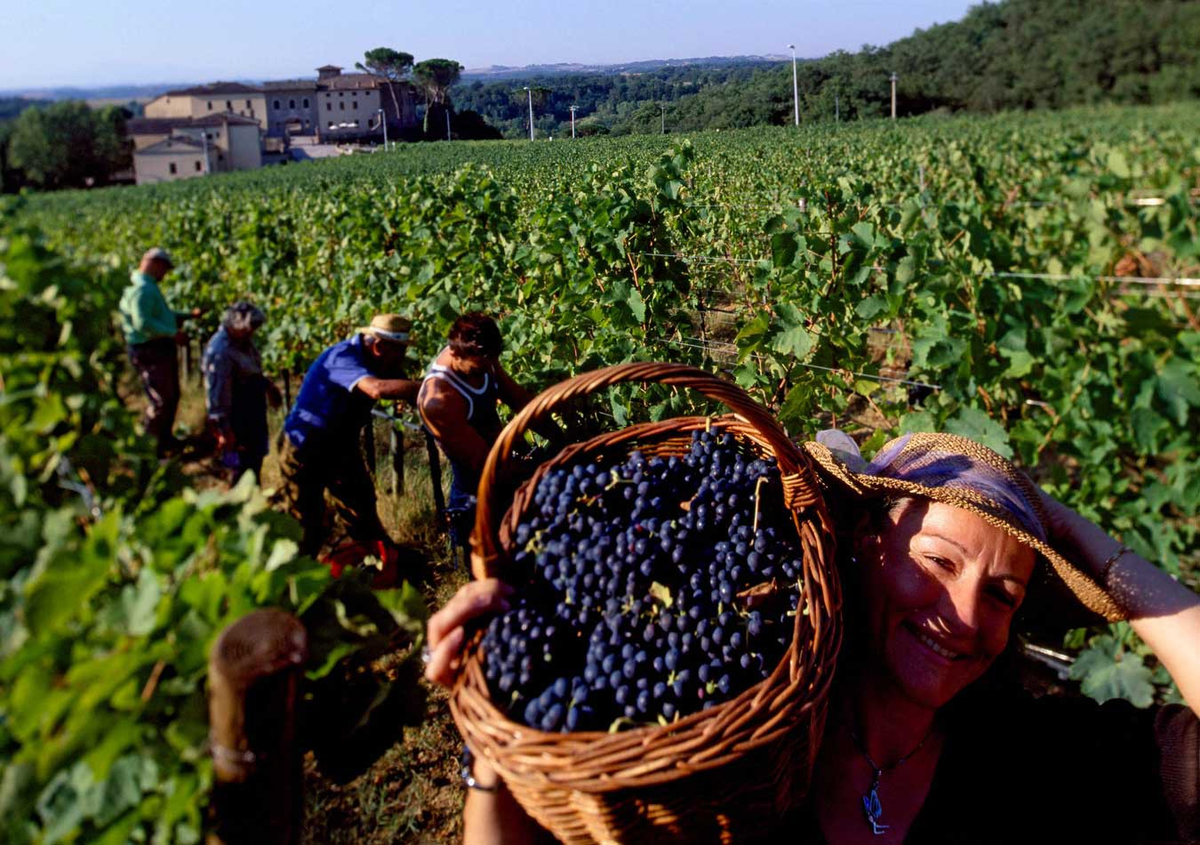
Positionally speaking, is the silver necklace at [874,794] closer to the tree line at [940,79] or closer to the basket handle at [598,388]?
the basket handle at [598,388]

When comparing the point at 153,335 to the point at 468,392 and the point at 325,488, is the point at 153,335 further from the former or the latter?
the point at 468,392

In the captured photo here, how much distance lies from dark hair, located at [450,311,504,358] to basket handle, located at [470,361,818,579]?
2524 mm

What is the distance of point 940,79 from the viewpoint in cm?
2902

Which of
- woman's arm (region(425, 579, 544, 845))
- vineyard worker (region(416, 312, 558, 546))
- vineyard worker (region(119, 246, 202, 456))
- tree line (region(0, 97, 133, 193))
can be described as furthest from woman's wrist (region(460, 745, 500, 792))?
tree line (region(0, 97, 133, 193))

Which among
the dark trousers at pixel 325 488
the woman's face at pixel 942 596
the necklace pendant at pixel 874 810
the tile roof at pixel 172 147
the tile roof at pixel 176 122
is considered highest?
the tile roof at pixel 176 122

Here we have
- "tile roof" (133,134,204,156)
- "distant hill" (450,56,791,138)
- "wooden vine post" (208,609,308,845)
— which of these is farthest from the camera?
"tile roof" (133,134,204,156)

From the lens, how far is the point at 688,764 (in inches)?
37.5

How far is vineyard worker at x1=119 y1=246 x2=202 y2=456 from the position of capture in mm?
6340

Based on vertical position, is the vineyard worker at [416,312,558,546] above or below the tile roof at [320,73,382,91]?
below

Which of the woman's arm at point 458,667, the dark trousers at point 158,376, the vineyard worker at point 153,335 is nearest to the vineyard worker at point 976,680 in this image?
the woman's arm at point 458,667

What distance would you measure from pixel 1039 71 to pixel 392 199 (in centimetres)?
1895

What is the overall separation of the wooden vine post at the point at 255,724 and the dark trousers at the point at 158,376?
6346 mm

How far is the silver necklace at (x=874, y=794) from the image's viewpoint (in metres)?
1.41

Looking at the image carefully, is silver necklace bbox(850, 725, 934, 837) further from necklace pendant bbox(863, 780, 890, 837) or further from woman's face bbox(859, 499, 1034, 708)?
woman's face bbox(859, 499, 1034, 708)
